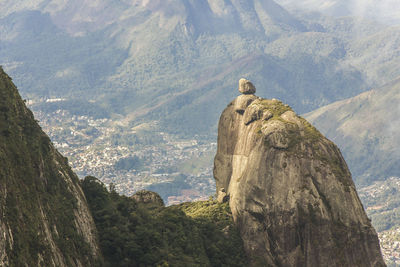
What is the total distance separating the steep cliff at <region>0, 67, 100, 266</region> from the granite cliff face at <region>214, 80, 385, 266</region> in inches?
855

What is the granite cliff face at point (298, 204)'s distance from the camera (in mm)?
71750

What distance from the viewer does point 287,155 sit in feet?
244

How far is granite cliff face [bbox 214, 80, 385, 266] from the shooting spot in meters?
71.8

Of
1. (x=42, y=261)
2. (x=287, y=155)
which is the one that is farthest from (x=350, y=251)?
(x=42, y=261)

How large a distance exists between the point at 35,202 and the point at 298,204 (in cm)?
3325

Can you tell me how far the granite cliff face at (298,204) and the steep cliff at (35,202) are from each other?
21719 millimetres

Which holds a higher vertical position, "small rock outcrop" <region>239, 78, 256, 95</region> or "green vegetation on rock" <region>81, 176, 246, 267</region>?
"small rock outcrop" <region>239, 78, 256, 95</region>

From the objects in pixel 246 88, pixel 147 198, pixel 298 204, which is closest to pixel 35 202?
pixel 298 204

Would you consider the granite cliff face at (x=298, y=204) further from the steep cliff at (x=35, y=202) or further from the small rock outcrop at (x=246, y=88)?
the steep cliff at (x=35, y=202)

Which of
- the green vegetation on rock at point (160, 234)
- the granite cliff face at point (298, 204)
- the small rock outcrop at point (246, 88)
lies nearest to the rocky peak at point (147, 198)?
the green vegetation on rock at point (160, 234)

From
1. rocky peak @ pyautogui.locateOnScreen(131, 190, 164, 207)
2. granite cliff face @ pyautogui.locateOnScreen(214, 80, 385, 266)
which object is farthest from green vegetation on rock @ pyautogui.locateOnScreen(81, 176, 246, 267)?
granite cliff face @ pyautogui.locateOnScreen(214, 80, 385, 266)

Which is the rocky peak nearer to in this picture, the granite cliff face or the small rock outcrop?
the granite cliff face

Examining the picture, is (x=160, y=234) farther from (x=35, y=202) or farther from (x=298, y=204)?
(x=35, y=202)

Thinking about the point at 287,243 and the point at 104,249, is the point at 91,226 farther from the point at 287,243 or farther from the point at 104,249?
the point at 287,243
